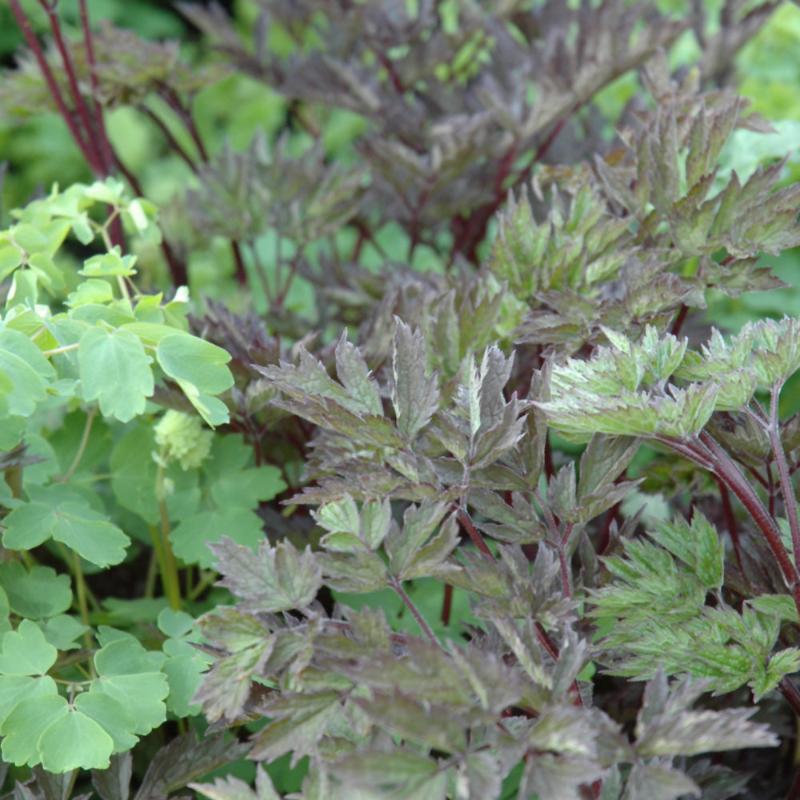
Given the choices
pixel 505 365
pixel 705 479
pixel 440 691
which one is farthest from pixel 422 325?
pixel 440 691

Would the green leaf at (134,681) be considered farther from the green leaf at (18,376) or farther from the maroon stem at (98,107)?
the maroon stem at (98,107)

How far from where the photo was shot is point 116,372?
0.72m

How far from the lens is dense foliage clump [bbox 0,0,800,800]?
60 centimetres

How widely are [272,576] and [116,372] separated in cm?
19

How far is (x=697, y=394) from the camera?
0.63 metres

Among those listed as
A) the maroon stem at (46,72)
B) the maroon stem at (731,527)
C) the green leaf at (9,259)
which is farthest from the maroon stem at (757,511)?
the maroon stem at (46,72)

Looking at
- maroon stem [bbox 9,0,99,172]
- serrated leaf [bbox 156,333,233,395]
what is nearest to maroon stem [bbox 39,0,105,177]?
maroon stem [bbox 9,0,99,172]

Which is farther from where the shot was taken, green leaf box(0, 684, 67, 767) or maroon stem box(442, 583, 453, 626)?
maroon stem box(442, 583, 453, 626)

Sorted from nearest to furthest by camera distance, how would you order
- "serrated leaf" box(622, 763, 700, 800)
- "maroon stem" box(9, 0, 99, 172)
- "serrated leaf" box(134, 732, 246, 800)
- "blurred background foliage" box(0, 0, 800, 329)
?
"serrated leaf" box(622, 763, 700, 800)
"serrated leaf" box(134, 732, 246, 800)
"maroon stem" box(9, 0, 99, 172)
"blurred background foliage" box(0, 0, 800, 329)

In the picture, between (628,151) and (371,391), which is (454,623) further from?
(628,151)

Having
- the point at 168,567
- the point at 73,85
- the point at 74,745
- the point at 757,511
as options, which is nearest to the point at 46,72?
the point at 73,85

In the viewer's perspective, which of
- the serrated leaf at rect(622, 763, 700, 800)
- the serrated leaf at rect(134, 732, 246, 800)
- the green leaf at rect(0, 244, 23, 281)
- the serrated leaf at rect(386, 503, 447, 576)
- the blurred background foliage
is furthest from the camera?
the blurred background foliage

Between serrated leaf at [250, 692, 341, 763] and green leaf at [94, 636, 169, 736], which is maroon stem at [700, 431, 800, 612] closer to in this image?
serrated leaf at [250, 692, 341, 763]

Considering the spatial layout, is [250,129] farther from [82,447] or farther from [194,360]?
[194,360]
